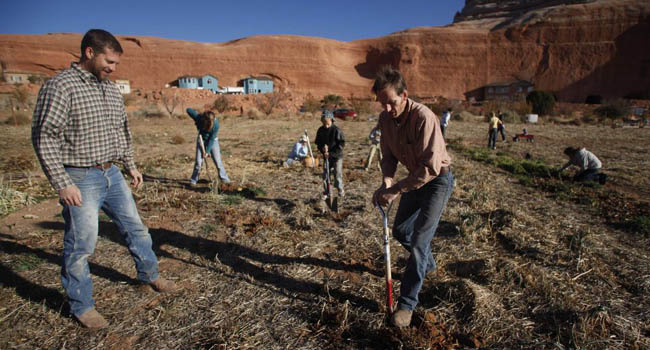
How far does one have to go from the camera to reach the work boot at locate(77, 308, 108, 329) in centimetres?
292

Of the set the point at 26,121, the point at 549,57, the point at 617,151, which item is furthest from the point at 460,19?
the point at 26,121

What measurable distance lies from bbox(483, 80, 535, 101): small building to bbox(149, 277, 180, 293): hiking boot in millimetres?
60790

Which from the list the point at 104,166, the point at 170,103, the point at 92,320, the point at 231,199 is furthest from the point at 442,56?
the point at 92,320

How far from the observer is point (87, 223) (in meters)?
2.72

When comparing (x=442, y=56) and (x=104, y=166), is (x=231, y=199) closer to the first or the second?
(x=104, y=166)

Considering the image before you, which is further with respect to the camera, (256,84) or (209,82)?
(256,84)

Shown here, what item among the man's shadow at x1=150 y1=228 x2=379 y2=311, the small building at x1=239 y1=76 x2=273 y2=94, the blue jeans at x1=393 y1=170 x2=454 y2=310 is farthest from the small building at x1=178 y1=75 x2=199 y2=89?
the blue jeans at x1=393 y1=170 x2=454 y2=310

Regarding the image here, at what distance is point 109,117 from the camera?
2893 millimetres

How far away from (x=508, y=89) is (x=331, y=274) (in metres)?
63.0

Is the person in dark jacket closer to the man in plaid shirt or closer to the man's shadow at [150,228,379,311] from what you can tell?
the man's shadow at [150,228,379,311]

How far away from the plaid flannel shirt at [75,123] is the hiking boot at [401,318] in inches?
115

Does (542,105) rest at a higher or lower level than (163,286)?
higher

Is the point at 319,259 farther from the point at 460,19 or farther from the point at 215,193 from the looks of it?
the point at 460,19

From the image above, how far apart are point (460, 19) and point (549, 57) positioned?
42564mm
